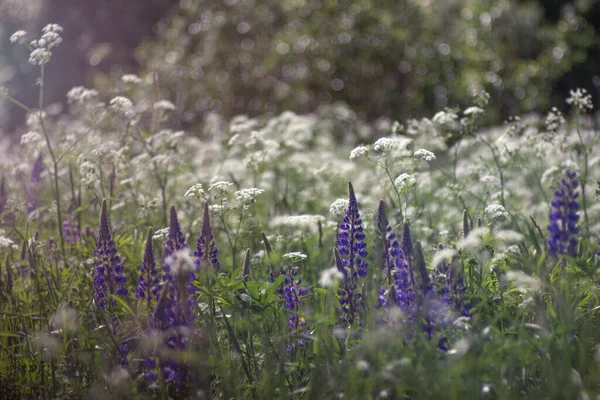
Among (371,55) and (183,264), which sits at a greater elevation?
(371,55)

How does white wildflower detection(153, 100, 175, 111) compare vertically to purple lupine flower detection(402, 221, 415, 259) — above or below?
above

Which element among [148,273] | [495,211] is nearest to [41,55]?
[148,273]

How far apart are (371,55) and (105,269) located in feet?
42.5

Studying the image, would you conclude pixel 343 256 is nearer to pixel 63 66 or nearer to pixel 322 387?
pixel 322 387

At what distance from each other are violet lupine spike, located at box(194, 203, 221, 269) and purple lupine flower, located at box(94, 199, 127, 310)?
0.53 meters

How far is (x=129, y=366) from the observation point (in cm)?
313

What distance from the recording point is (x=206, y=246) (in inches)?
127

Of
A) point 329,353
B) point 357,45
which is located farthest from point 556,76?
point 329,353

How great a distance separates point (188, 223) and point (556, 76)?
1446 cm

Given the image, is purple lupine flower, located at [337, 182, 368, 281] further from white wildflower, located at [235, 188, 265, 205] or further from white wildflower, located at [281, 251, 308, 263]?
white wildflower, located at [235, 188, 265, 205]

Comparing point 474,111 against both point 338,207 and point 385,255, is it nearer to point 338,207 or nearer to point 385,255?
point 338,207

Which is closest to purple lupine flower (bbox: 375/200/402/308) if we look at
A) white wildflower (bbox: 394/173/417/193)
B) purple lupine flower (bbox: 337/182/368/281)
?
purple lupine flower (bbox: 337/182/368/281)

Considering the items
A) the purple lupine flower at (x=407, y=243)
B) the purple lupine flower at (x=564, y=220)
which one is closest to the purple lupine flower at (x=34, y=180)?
the purple lupine flower at (x=407, y=243)

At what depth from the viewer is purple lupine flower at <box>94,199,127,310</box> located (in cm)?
338
